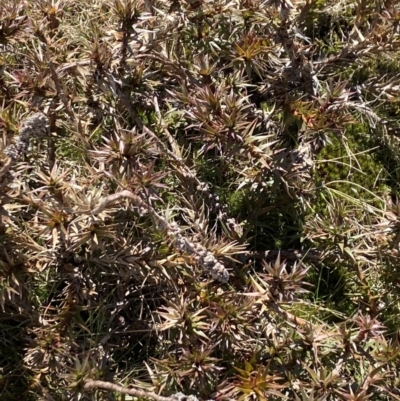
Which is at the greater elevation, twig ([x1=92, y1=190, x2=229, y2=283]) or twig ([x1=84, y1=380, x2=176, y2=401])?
twig ([x1=92, y1=190, x2=229, y2=283])

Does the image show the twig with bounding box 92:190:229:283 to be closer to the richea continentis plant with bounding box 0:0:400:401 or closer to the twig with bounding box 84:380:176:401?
the richea continentis plant with bounding box 0:0:400:401

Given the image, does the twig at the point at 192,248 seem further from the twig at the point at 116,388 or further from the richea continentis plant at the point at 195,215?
the twig at the point at 116,388

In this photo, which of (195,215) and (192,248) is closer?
(192,248)

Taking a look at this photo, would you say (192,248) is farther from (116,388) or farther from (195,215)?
(116,388)

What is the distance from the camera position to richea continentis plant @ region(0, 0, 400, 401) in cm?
199

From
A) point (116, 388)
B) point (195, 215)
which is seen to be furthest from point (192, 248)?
point (116, 388)

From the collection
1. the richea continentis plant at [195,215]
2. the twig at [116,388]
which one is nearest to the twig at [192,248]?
the richea continentis plant at [195,215]

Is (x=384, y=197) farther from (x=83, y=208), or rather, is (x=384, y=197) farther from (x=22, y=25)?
(x=22, y=25)

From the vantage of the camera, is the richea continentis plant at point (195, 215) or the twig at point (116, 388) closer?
the twig at point (116, 388)

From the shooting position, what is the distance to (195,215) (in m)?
2.24

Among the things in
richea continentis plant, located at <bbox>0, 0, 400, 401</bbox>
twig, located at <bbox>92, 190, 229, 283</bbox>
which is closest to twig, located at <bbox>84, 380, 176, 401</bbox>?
richea continentis plant, located at <bbox>0, 0, 400, 401</bbox>

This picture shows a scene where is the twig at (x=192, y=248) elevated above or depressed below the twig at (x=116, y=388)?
above

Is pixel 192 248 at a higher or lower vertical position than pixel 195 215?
higher

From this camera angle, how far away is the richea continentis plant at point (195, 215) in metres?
1.99
